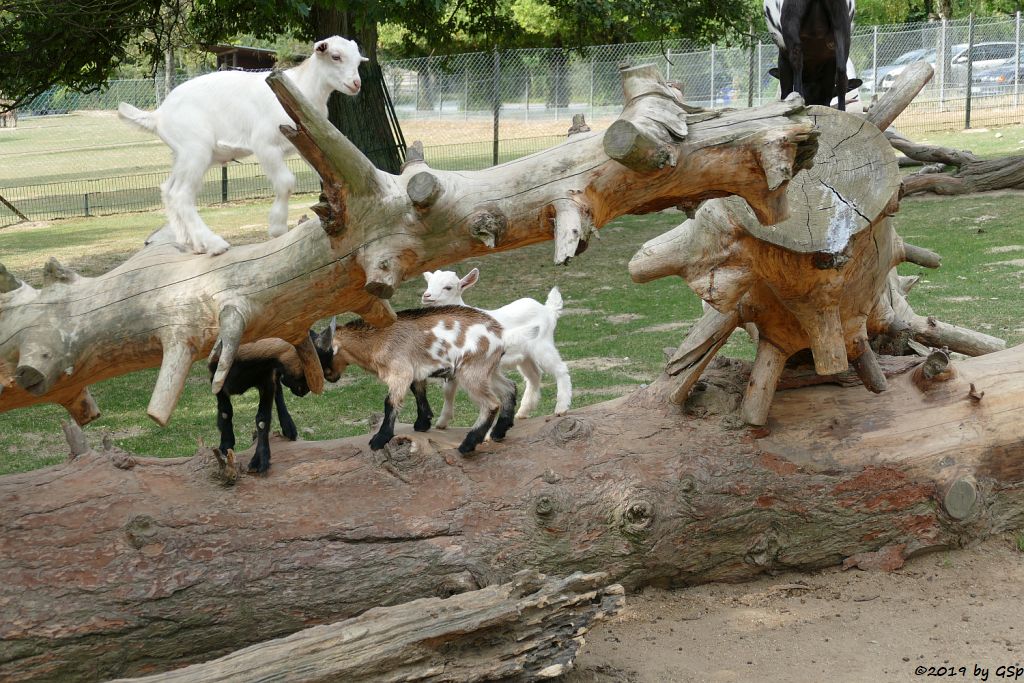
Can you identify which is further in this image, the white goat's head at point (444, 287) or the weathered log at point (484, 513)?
the white goat's head at point (444, 287)

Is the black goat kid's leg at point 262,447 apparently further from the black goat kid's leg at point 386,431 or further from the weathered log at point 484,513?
the black goat kid's leg at point 386,431

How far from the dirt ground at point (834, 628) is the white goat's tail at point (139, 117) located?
3.24 m

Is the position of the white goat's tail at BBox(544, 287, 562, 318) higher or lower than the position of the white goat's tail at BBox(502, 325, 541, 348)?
higher

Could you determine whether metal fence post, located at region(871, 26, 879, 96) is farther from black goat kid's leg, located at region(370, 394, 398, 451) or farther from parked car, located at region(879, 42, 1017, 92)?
black goat kid's leg, located at region(370, 394, 398, 451)

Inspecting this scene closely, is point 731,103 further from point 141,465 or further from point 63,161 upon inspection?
point 141,465

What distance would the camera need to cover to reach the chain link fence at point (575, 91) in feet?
86.7

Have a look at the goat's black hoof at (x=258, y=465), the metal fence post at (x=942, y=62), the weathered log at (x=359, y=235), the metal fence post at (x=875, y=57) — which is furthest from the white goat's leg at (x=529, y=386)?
the metal fence post at (x=942, y=62)

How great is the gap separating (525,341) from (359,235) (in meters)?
2.10

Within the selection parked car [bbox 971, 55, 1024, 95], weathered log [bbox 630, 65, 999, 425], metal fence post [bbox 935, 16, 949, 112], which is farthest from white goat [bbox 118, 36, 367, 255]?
parked car [bbox 971, 55, 1024, 95]

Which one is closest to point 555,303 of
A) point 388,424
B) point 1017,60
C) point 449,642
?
point 388,424

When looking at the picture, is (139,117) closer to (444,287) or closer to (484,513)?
(444,287)

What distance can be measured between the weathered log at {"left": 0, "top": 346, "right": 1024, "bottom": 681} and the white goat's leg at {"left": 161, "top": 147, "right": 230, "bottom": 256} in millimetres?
→ 1026

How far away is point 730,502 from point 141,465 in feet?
9.01

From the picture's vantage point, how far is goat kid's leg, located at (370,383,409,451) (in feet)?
17.1
